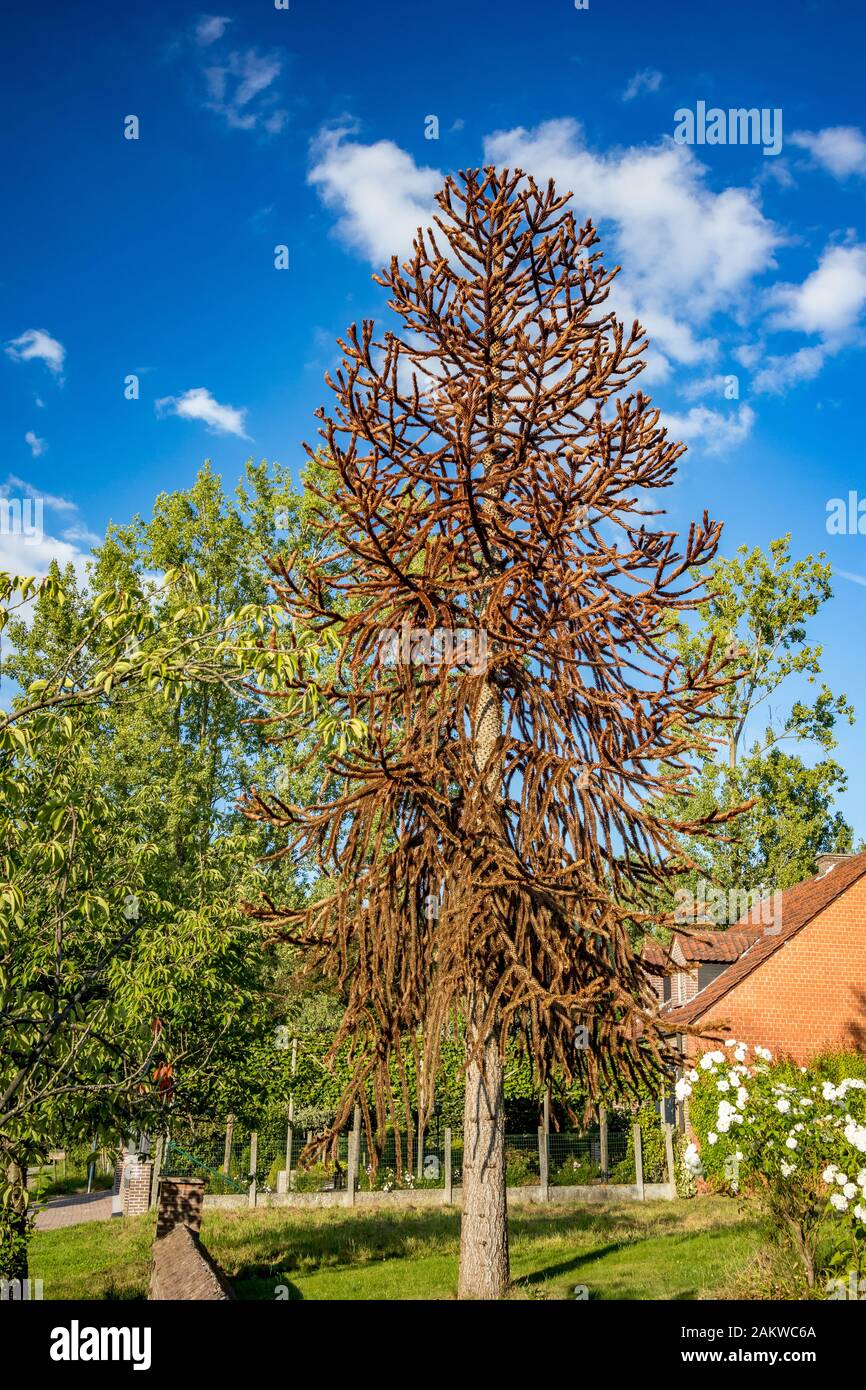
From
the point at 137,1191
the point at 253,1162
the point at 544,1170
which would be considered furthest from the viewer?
the point at 137,1191

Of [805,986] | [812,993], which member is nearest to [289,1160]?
[805,986]

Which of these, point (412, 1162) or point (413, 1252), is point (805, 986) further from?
point (413, 1252)

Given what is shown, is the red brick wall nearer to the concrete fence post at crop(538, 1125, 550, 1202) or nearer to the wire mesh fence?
the wire mesh fence

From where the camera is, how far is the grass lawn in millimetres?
11328

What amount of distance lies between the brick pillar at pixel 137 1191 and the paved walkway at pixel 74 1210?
54 centimetres

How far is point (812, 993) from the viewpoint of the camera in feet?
75.7

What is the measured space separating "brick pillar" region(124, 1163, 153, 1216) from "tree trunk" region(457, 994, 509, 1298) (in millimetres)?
14225

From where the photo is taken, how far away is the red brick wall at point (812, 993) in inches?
890

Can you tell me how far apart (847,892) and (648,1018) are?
16.4 metres

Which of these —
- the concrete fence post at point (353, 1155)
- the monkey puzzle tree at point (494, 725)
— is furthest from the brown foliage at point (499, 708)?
the concrete fence post at point (353, 1155)

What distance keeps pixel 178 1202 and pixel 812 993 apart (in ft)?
51.7
